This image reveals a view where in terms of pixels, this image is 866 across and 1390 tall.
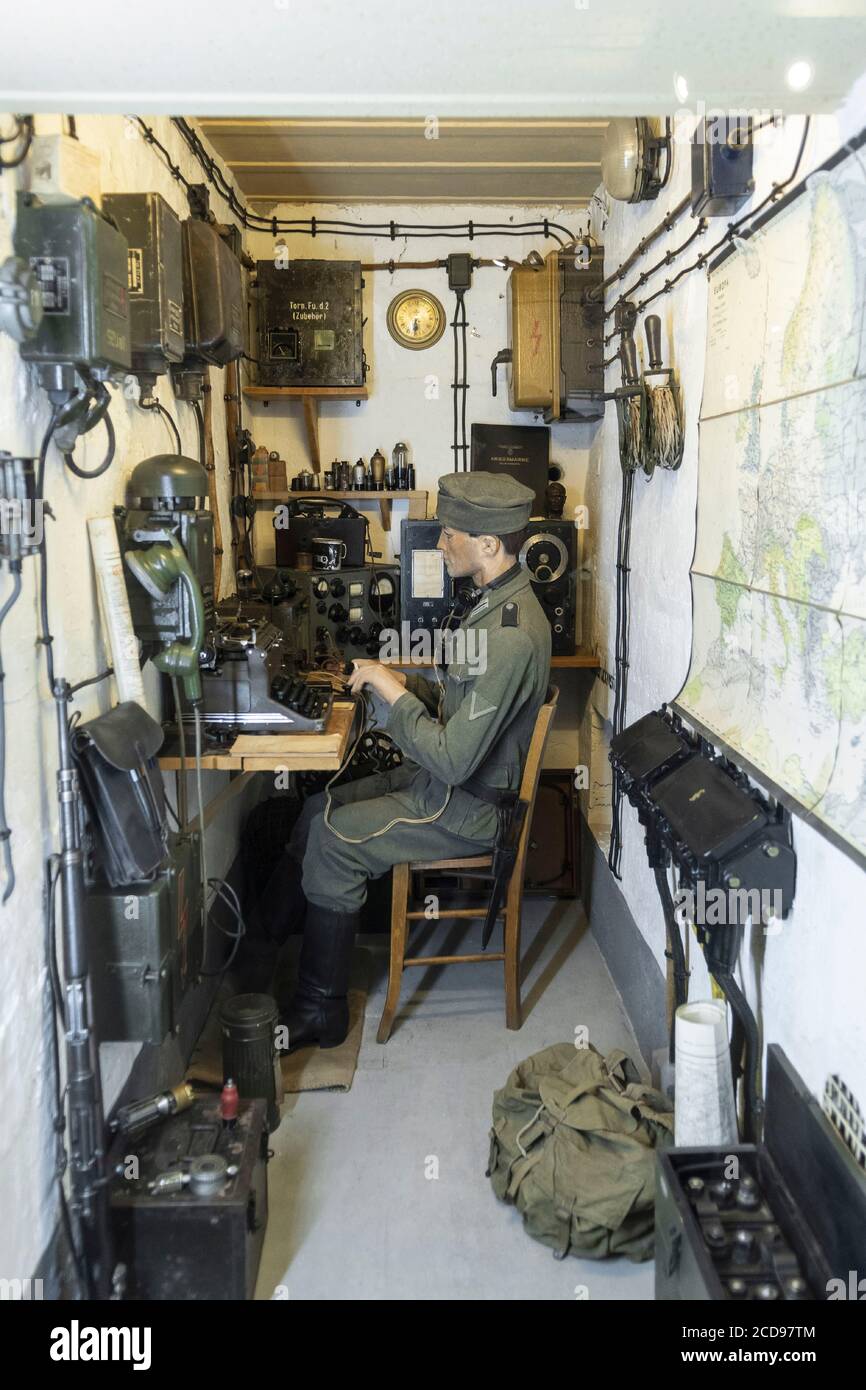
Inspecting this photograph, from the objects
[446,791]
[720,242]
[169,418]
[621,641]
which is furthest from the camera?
[621,641]

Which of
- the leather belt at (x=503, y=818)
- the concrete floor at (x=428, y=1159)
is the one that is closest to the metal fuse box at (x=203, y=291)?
the leather belt at (x=503, y=818)

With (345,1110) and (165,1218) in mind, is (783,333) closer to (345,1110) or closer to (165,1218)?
(165,1218)

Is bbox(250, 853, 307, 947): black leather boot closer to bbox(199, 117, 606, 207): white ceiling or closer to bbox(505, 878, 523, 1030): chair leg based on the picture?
bbox(505, 878, 523, 1030): chair leg

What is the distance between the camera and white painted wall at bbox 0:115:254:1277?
1747 millimetres

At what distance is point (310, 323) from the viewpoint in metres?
4.20

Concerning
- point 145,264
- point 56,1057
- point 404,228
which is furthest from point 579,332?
point 56,1057

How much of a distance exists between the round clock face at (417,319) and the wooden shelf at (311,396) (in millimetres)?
329

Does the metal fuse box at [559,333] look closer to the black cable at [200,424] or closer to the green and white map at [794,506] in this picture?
the black cable at [200,424]

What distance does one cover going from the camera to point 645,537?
3217 millimetres

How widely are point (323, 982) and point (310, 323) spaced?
2.55 meters

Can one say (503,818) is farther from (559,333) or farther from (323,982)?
(559,333)

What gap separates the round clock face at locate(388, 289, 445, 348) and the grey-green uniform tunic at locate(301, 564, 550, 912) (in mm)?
1734

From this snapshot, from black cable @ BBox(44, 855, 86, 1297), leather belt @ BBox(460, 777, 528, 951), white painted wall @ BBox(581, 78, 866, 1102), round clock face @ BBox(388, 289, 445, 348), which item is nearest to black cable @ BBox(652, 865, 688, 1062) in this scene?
white painted wall @ BBox(581, 78, 866, 1102)

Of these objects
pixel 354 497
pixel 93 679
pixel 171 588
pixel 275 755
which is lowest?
pixel 275 755
